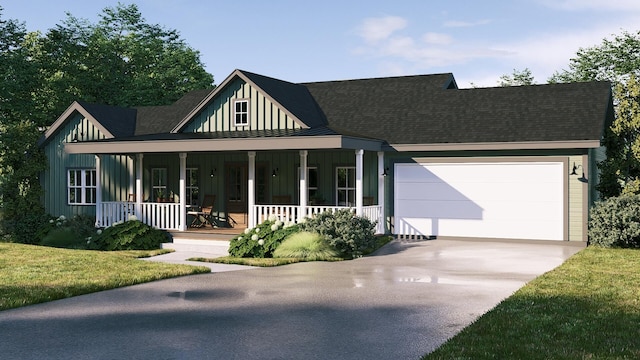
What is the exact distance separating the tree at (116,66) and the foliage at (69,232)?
1644 cm

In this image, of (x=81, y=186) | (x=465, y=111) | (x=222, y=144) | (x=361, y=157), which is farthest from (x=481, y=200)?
(x=81, y=186)

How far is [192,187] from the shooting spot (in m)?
24.9

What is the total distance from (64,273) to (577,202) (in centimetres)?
1367

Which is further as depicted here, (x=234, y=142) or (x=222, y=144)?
(x=222, y=144)

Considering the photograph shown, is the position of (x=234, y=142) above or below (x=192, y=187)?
above

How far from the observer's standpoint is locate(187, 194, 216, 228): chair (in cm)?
2305

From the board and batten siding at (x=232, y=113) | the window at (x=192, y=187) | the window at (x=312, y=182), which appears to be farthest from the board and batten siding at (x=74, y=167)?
the window at (x=312, y=182)

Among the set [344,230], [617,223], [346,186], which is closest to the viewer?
[344,230]

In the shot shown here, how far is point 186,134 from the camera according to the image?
23422 millimetres

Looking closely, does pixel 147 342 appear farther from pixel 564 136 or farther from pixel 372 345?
pixel 564 136

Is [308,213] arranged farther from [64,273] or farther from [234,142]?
[64,273]

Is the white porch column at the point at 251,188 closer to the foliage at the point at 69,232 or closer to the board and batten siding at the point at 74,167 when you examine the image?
the foliage at the point at 69,232

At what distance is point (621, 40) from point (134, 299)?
128 feet

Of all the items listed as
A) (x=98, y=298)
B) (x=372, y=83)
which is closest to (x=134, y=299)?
(x=98, y=298)
